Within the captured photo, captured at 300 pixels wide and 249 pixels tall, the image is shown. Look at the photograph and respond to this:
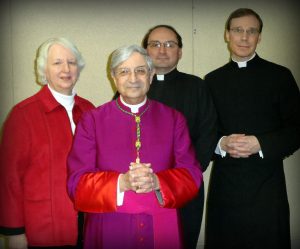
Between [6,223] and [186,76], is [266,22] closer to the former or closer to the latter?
[186,76]

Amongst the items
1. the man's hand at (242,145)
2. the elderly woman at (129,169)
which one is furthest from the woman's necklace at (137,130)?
the man's hand at (242,145)

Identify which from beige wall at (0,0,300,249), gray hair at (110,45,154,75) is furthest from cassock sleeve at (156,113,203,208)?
beige wall at (0,0,300,249)

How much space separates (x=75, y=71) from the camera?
2.48 metres

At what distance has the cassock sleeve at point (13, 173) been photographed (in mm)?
2250

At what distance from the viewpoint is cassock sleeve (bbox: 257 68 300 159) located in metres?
2.78

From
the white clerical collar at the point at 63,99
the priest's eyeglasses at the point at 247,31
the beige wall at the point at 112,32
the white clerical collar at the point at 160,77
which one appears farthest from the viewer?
the beige wall at the point at 112,32

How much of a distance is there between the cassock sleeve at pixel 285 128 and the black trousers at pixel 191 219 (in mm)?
695

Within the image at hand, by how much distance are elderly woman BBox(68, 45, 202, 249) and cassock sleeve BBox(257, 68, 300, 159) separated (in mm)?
883

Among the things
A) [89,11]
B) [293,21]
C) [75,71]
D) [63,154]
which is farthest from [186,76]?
[293,21]

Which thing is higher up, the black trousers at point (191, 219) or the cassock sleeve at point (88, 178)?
the cassock sleeve at point (88, 178)

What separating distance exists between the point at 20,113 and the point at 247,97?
1.90 meters

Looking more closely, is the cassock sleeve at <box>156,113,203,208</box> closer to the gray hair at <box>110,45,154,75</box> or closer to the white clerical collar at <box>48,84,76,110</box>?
the gray hair at <box>110,45,154,75</box>

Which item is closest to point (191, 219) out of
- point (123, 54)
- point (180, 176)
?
point (180, 176)

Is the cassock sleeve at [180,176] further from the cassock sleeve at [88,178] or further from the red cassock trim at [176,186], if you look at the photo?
the cassock sleeve at [88,178]
